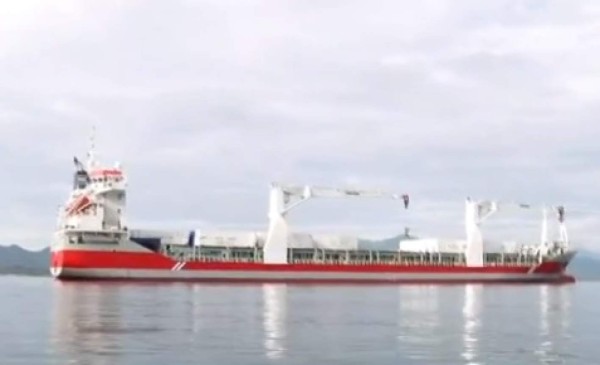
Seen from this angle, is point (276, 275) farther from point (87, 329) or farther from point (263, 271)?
point (87, 329)

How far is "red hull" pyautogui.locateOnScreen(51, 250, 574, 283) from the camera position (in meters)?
98.8

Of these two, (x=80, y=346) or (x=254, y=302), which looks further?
(x=254, y=302)

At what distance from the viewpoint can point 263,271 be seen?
10700 cm

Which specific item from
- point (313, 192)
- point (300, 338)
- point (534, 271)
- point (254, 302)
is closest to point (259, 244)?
point (313, 192)

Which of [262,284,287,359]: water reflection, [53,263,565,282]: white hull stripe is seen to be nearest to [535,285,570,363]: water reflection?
[262,284,287,359]: water reflection

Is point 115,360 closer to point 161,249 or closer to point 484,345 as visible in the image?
point 484,345

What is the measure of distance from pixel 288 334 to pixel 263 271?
70.4 meters

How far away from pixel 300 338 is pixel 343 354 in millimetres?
5110

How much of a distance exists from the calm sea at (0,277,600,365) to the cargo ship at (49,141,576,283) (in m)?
42.2

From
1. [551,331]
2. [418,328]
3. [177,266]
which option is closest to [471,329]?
[418,328]

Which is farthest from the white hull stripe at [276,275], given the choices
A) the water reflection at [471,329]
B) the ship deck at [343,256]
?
the water reflection at [471,329]

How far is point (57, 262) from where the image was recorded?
10238 cm

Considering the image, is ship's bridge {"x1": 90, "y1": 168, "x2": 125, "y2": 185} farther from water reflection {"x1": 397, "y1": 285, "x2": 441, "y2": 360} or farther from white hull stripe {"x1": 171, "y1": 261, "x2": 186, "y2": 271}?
water reflection {"x1": 397, "y1": 285, "x2": 441, "y2": 360}

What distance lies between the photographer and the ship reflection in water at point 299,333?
97.3 feet
